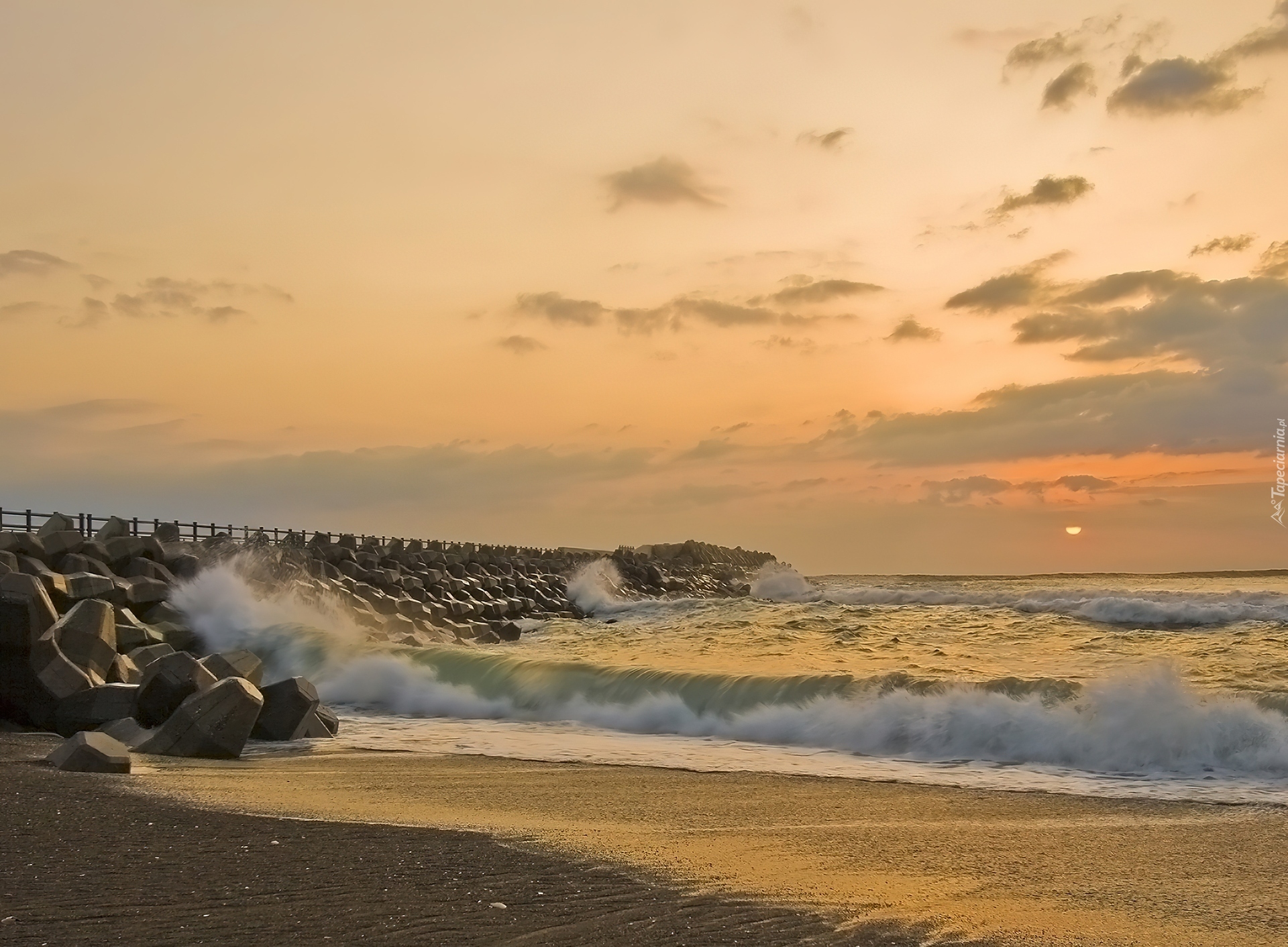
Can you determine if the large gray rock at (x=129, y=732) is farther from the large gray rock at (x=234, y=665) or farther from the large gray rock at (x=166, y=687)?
the large gray rock at (x=234, y=665)

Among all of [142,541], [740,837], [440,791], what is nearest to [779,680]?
[440,791]

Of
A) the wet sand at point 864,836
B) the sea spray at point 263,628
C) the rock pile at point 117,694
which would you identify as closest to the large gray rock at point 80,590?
the rock pile at point 117,694

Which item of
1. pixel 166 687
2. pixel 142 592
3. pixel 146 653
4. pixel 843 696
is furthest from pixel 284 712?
pixel 142 592

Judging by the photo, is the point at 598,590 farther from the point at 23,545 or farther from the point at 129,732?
the point at 129,732

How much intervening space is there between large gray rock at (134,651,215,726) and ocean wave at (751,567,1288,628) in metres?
20.9

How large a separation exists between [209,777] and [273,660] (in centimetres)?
995

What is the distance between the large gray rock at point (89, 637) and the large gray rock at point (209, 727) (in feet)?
7.71

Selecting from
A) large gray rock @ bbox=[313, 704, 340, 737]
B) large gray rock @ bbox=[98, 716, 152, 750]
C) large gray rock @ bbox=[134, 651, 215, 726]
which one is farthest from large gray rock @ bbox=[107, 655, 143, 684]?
large gray rock @ bbox=[313, 704, 340, 737]

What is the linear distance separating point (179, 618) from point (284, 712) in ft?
28.2

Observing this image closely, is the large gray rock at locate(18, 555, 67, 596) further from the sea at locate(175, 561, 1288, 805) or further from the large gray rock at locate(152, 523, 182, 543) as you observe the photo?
the large gray rock at locate(152, 523, 182, 543)

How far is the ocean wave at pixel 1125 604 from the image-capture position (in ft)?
82.3

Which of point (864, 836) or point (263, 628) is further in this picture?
point (263, 628)

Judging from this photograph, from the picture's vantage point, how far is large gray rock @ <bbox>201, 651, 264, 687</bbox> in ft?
33.8

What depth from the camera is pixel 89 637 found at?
10.8 metres
